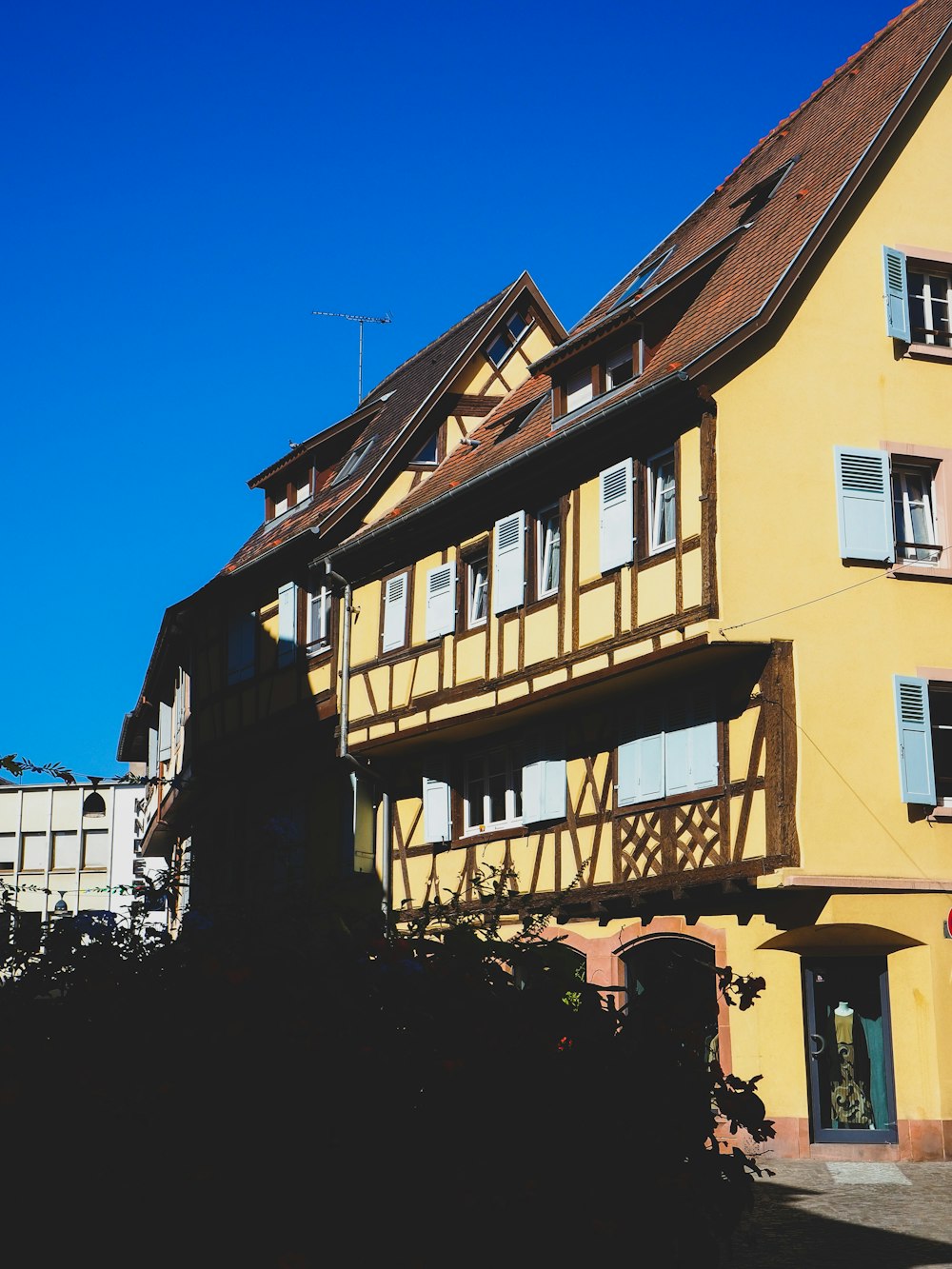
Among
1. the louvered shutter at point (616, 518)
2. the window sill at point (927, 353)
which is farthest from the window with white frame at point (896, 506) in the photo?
the louvered shutter at point (616, 518)

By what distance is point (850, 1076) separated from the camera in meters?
16.4

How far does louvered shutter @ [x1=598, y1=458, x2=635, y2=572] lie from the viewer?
17.7m

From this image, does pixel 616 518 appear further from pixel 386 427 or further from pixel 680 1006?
pixel 680 1006

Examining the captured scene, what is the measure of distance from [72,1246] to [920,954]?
12622mm

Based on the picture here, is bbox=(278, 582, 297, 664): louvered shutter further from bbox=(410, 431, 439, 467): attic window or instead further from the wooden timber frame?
the wooden timber frame

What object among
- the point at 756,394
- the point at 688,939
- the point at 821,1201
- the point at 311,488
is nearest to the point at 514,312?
the point at 311,488

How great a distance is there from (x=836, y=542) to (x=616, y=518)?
2.44 metres

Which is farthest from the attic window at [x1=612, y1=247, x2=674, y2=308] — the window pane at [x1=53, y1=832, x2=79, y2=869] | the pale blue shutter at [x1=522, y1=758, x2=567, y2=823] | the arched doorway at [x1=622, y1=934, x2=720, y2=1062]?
the window pane at [x1=53, y1=832, x2=79, y2=869]

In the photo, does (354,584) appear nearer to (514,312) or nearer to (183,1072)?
(514,312)

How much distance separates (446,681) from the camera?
20.7 meters

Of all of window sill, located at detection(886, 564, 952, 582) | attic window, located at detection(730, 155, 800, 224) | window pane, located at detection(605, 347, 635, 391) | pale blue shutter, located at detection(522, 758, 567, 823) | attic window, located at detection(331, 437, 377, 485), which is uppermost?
attic window, located at detection(730, 155, 800, 224)

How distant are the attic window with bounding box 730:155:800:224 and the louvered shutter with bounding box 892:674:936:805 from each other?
267 inches

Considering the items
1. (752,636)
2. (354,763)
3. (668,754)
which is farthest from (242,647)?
(752,636)

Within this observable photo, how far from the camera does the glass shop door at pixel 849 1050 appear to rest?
16250mm
